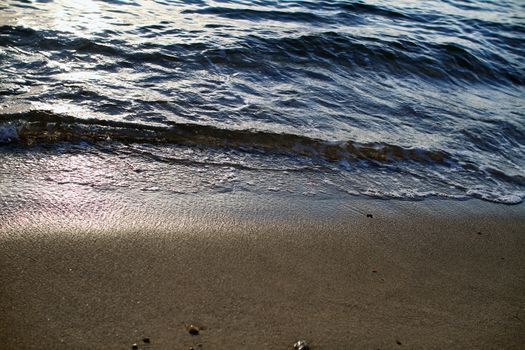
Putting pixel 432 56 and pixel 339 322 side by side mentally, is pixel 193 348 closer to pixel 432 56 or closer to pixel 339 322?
pixel 339 322

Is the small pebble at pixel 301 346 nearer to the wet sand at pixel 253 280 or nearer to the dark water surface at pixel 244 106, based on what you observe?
the wet sand at pixel 253 280

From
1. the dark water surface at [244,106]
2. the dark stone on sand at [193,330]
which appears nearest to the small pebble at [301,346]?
the dark stone on sand at [193,330]

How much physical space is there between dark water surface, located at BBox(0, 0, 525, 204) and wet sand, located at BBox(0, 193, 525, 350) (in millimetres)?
449

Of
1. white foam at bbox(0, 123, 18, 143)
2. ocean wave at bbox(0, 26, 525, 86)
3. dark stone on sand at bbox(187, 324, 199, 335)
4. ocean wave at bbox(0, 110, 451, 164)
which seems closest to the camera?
dark stone on sand at bbox(187, 324, 199, 335)

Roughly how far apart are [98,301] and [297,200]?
5.05 ft

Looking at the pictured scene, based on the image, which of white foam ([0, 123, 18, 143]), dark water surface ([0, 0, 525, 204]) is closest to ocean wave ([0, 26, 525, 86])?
dark water surface ([0, 0, 525, 204])

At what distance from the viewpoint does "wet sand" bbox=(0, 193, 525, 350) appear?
1.80 meters

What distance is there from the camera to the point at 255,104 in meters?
4.55

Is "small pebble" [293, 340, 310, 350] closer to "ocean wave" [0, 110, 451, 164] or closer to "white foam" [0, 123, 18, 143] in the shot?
"ocean wave" [0, 110, 451, 164]

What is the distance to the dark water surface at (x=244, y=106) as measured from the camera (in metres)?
3.26

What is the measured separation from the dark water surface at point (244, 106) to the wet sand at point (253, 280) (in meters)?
0.45

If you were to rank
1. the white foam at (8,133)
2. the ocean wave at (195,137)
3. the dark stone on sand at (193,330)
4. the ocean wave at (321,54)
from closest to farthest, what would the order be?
1. the dark stone on sand at (193,330)
2. the white foam at (8,133)
3. the ocean wave at (195,137)
4. the ocean wave at (321,54)

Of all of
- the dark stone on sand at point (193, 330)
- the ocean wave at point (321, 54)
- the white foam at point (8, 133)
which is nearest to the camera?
the dark stone on sand at point (193, 330)

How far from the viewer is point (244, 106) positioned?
175 inches
